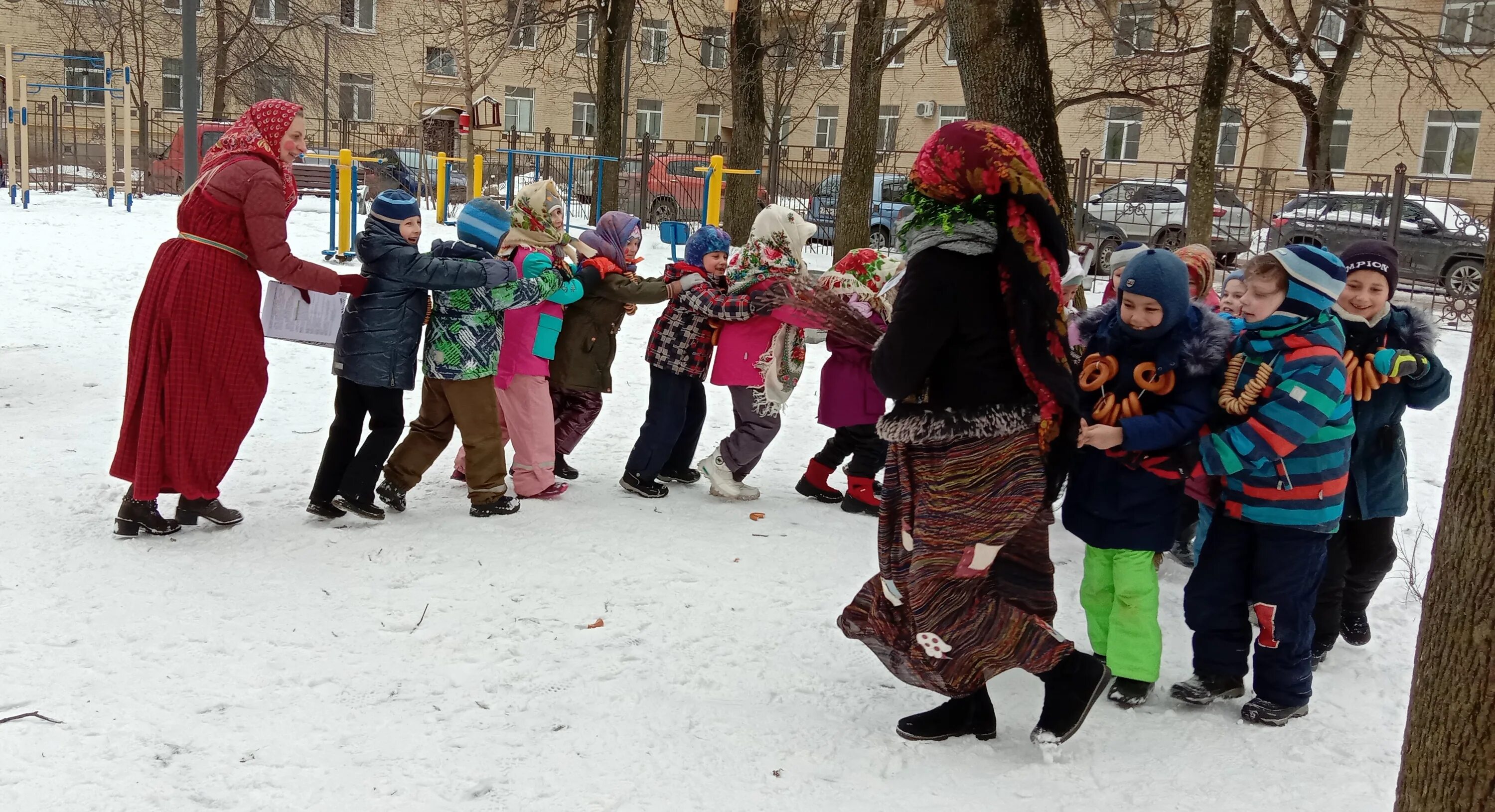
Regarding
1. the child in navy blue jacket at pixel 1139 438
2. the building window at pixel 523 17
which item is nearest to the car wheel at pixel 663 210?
the building window at pixel 523 17

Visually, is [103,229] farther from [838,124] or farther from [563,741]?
[838,124]

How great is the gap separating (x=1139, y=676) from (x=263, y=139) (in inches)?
152

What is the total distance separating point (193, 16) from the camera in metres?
13.1

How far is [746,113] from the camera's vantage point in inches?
588

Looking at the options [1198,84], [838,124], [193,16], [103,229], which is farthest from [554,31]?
[838,124]

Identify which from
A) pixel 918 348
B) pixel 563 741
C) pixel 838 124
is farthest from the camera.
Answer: pixel 838 124

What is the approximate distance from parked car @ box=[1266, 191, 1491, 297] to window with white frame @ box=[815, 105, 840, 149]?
82.6 feet

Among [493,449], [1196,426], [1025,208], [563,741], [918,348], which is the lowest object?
[563,741]

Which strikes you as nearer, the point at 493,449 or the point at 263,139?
the point at 263,139

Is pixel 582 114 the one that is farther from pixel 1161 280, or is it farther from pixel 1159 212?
pixel 1161 280

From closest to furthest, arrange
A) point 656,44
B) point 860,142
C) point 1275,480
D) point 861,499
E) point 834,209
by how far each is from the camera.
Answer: point 1275,480 → point 861,499 → point 860,142 → point 834,209 → point 656,44

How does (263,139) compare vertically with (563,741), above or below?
above

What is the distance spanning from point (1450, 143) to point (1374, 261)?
104ft

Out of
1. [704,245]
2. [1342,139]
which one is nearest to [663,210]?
[704,245]
